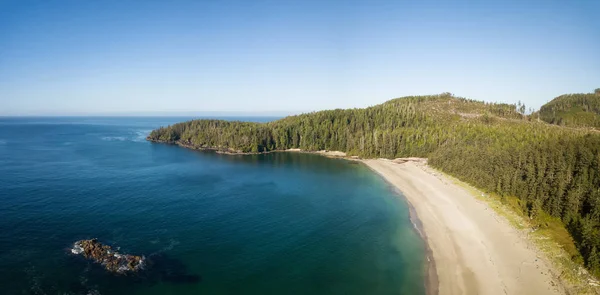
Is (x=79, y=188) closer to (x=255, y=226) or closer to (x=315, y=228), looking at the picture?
(x=255, y=226)

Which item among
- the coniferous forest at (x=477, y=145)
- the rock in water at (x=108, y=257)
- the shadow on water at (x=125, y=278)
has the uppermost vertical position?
the coniferous forest at (x=477, y=145)

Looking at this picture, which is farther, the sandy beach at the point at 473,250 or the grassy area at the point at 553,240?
the sandy beach at the point at 473,250

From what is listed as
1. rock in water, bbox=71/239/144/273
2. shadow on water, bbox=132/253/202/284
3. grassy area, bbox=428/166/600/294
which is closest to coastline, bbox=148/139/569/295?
grassy area, bbox=428/166/600/294

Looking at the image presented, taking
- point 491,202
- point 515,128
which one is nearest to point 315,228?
point 491,202

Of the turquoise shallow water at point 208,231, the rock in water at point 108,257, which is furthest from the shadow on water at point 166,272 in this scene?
the rock in water at point 108,257

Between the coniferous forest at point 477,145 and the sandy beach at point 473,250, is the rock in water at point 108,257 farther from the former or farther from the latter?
the coniferous forest at point 477,145

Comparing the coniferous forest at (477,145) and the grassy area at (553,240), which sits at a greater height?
the coniferous forest at (477,145)

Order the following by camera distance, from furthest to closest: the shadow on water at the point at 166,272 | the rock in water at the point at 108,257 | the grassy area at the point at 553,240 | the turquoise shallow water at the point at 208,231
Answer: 1. the rock in water at the point at 108,257
2. the turquoise shallow water at the point at 208,231
3. the shadow on water at the point at 166,272
4. the grassy area at the point at 553,240
